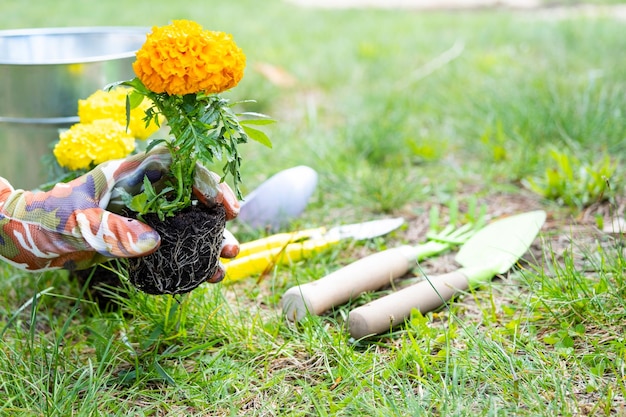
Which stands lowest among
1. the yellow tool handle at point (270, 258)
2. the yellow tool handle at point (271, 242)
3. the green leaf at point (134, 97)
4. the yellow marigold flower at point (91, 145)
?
the yellow tool handle at point (270, 258)

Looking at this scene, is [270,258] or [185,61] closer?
[185,61]

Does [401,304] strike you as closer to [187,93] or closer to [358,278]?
[358,278]

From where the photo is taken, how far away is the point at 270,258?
1888 mm

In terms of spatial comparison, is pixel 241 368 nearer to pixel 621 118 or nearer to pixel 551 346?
pixel 551 346

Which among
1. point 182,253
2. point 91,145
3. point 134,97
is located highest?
point 134,97

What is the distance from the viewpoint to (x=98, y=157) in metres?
1.57

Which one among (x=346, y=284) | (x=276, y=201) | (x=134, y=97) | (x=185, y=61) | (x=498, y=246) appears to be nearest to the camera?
(x=185, y=61)

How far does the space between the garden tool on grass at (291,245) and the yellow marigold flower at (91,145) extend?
1.34 feet

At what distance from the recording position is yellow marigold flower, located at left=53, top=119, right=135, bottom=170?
157 centimetres

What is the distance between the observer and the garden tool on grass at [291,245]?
1.85 m

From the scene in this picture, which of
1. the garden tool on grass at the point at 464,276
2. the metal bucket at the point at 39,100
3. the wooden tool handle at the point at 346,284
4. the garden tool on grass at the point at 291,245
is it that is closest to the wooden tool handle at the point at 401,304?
the garden tool on grass at the point at 464,276

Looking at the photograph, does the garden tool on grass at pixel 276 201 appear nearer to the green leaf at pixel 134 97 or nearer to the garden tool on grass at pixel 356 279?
the garden tool on grass at pixel 356 279

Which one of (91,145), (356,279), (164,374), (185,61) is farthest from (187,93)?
(356,279)

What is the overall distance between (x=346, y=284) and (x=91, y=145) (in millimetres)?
680
